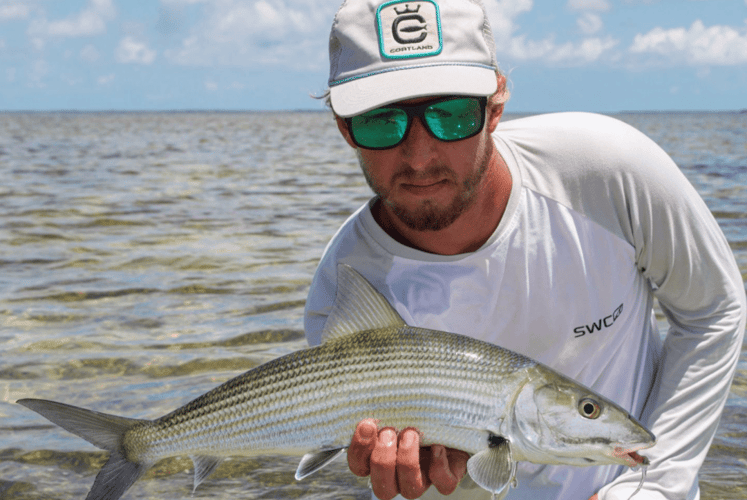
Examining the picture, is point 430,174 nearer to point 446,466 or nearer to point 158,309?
point 446,466

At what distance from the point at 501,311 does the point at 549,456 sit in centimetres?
73

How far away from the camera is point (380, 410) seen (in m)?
2.60

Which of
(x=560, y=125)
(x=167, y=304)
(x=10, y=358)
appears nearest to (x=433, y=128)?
(x=560, y=125)

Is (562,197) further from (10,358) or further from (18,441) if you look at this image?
(10,358)

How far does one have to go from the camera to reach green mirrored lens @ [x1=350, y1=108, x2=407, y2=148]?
9.61 feet

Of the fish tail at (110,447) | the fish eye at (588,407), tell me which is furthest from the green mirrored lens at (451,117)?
the fish tail at (110,447)

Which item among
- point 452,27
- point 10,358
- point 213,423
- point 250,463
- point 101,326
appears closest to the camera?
point 213,423

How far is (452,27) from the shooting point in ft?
10.0

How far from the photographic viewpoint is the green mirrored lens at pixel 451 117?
2.91 metres

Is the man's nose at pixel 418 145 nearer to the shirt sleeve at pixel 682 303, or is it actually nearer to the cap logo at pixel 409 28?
the cap logo at pixel 409 28

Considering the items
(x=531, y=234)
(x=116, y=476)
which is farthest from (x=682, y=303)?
(x=116, y=476)

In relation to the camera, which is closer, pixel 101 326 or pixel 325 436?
pixel 325 436

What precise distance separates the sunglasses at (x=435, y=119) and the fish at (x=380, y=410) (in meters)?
0.54

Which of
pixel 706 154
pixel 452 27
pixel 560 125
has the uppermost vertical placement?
pixel 452 27
